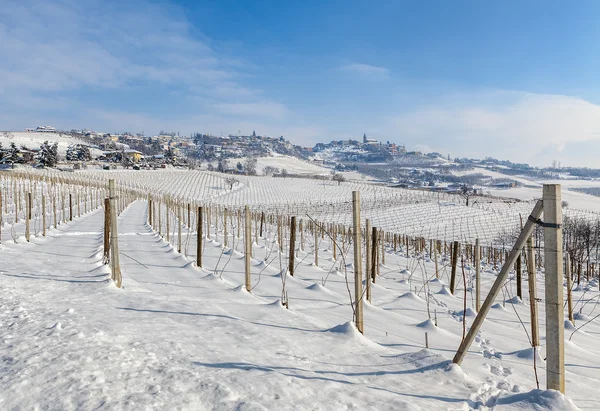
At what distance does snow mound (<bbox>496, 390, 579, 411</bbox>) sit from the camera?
1973mm

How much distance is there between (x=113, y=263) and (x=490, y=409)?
14.3 feet

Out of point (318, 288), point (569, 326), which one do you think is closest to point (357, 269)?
point (318, 288)

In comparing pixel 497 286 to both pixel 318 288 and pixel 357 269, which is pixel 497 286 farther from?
pixel 318 288

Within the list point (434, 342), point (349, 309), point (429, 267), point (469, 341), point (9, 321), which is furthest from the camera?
point (429, 267)

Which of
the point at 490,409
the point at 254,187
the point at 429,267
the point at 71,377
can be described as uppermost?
the point at 254,187

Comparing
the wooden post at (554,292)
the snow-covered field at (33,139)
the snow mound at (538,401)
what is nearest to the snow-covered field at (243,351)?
the snow mound at (538,401)

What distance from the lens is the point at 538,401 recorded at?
2.03 m

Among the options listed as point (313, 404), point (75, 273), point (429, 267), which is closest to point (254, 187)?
point (429, 267)

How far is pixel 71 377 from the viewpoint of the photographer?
84.0 inches

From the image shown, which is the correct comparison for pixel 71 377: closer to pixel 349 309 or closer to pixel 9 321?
pixel 9 321

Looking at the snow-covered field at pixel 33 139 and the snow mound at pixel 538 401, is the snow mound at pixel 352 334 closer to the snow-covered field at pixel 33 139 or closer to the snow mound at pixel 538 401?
the snow mound at pixel 538 401

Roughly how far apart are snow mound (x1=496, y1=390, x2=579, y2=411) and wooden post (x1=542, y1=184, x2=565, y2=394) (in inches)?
5.0

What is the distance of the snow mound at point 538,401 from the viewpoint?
1.97m

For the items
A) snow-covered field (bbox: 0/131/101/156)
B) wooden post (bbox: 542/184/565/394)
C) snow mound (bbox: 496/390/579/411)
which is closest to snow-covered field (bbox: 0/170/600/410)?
snow mound (bbox: 496/390/579/411)
